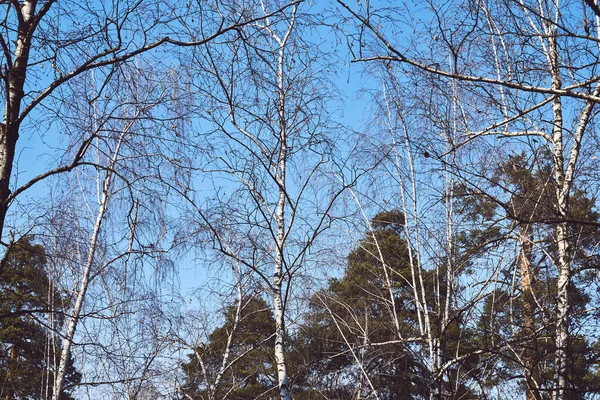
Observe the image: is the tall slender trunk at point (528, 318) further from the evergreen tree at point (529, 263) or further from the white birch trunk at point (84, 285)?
the white birch trunk at point (84, 285)

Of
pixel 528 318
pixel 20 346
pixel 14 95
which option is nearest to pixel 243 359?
pixel 20 346

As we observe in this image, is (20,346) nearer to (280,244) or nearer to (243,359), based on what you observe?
(243,359)

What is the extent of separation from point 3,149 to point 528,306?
18.3ft

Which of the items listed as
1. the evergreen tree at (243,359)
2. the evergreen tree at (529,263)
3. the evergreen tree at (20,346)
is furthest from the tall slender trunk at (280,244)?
the evergreen tree at (20,346)

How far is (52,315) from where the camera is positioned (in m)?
9.77

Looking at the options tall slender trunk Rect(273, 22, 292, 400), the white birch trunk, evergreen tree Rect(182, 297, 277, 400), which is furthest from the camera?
evergreen tree Rect(182, 297, 277, 400)

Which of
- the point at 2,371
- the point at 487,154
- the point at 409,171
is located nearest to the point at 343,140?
the point at 409,171

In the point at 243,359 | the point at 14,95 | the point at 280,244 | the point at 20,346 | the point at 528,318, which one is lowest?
the point at 528,318

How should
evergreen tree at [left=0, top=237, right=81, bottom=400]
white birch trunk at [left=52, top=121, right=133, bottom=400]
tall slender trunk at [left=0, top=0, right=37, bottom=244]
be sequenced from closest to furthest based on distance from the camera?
1. tall slender trunk at [left=0, top=0, right=37, bottom=244]
2. white birch trunk at [left=52, top=121, right=133, bottom=400]
3. evergreen tree at [left=0, top=237, right=81, bottom=400]

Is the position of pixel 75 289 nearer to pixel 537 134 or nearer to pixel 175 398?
pixel 175 398

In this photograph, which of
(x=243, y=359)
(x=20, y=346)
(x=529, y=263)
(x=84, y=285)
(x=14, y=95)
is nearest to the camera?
(x=14, y=95)

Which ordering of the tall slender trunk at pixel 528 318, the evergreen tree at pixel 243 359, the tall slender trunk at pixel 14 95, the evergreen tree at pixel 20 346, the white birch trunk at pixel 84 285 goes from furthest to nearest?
1. the evergreen tree at pixel 20 346
2. the evergreen tree at pixel 243 359
3. the white birch trunk at pixel 84 285
4. the tall slender trunk at pixel 528 318
5. the tall slender trunk at pixel 14 95

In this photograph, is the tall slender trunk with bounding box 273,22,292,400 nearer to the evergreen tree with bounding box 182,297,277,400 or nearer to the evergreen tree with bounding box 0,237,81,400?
the evergreen tree with bounding box 182,297,277,400

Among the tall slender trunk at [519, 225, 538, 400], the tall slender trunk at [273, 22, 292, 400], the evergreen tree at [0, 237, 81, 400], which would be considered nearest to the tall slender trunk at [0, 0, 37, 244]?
the tall slender trunk at [273, 22, 292, 400]
